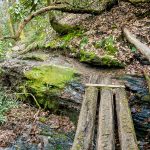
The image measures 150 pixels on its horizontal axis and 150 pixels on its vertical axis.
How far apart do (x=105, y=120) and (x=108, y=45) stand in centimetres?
450

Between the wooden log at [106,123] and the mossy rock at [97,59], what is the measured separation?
1980 millimetres

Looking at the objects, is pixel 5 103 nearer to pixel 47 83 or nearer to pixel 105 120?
pixel 47 83

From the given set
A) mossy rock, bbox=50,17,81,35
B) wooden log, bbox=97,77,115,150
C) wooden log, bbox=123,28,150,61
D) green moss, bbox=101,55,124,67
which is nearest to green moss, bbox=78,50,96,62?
green moss, bbox=101,55,124,67

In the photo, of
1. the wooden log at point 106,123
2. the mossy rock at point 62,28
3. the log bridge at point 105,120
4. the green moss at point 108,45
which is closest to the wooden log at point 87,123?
the log bridge at point 105,120

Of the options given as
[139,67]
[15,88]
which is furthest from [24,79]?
[139,67]

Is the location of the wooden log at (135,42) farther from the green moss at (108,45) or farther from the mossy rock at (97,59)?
the mossy rock at (97,59)

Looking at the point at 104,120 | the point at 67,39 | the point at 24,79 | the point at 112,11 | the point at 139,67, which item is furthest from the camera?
the point at 112,11

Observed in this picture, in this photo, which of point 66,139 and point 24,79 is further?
point 24,79

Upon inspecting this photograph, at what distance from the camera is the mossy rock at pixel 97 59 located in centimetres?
866

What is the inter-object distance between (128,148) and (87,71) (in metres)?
4.82

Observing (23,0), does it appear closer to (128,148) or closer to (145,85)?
(145,85)

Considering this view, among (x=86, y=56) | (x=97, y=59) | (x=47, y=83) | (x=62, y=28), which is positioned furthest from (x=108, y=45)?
(x=62, y=28)

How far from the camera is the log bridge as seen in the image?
445cm

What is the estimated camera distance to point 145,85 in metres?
7.40
